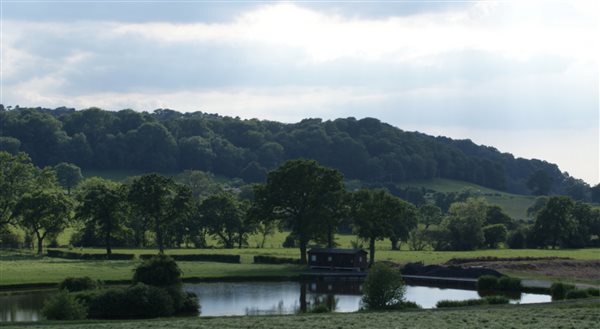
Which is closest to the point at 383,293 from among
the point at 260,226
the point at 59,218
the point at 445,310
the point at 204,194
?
the point at 445,310

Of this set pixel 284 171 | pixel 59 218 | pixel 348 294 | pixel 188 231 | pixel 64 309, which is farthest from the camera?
pixel 188 231

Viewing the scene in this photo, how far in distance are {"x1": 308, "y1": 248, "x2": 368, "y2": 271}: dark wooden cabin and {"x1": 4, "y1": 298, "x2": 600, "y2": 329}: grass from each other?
39.3m

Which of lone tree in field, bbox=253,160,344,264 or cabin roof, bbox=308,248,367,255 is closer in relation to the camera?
cabin roof, bbox=308,248,367,255

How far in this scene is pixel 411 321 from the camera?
4525 cm

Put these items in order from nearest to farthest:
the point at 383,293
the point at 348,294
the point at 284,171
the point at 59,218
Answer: the point at 383,293, the point at 348,294, the point at 284,171, the point at 59,218

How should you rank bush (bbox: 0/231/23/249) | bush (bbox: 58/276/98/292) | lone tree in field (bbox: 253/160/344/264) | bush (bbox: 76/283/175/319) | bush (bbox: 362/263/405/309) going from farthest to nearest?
bush (bbox: 0/231/23/249)
lone tree in field (bbox: 253/160/344/264)
bush (bbox: 58/276/98/292)
bush (bbox: 76/283/175/319)
bush (bbox: 362/263/405/309)

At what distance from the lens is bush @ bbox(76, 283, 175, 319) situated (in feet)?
184

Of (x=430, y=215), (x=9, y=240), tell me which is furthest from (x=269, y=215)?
(x=430, y=215)

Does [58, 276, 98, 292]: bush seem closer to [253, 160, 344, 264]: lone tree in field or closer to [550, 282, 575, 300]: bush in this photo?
[550, 282, 575, 300]: bush

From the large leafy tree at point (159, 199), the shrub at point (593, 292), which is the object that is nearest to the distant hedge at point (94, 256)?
the large leafy tree at point (159, 199)

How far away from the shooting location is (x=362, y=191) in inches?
3816

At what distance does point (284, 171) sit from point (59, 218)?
30761 mm

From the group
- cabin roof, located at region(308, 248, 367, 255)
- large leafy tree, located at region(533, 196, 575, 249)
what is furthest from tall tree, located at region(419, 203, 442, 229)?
cabin roof, located at region(308, 248, 367, 255)

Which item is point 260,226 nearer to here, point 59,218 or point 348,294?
point 59,218
